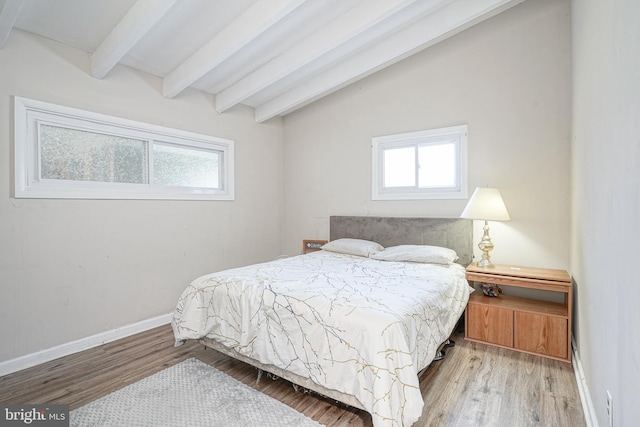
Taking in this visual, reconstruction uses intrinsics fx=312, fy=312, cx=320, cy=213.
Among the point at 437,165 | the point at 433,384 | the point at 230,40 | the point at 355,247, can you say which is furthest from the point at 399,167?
the point at 433,384

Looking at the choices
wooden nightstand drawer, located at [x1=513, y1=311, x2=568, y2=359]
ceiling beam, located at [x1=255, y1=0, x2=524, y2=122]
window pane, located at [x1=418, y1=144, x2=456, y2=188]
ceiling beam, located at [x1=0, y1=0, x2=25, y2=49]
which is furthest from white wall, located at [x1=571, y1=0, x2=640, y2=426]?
ceiling beam, located at [x1=0, y1=0, x2=25, y2=49]

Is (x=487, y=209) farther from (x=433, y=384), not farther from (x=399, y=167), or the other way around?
(x=433, y=384)

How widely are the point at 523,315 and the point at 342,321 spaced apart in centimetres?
173

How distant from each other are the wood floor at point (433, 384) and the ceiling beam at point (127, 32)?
2381 mm

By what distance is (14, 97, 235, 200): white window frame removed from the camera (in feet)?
7.68

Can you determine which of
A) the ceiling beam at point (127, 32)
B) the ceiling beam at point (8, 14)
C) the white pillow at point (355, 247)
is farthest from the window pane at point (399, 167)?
the ceiling beam at point (8, 14)

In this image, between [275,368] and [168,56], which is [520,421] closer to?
[275,368]

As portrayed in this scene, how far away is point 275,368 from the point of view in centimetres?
196

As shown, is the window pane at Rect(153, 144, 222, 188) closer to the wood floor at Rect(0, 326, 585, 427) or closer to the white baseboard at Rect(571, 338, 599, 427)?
the wood floor at Rect(0, 326, 585, 427)

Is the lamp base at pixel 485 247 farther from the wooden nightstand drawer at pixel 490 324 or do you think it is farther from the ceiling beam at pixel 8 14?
the ceiling beam at pixel 8 14

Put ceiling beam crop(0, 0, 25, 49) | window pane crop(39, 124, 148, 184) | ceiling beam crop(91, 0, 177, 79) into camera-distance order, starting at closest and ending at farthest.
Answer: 1. ceiling beam crop(0, 0, 25, 49)
2. ceiling beam crop(91, 0, 177, 79)
3. window pane crop(39, 124, 148, 184)

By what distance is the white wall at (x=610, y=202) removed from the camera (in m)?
0.99

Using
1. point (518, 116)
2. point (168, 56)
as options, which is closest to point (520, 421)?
point (518, 116)

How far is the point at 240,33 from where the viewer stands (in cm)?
253
